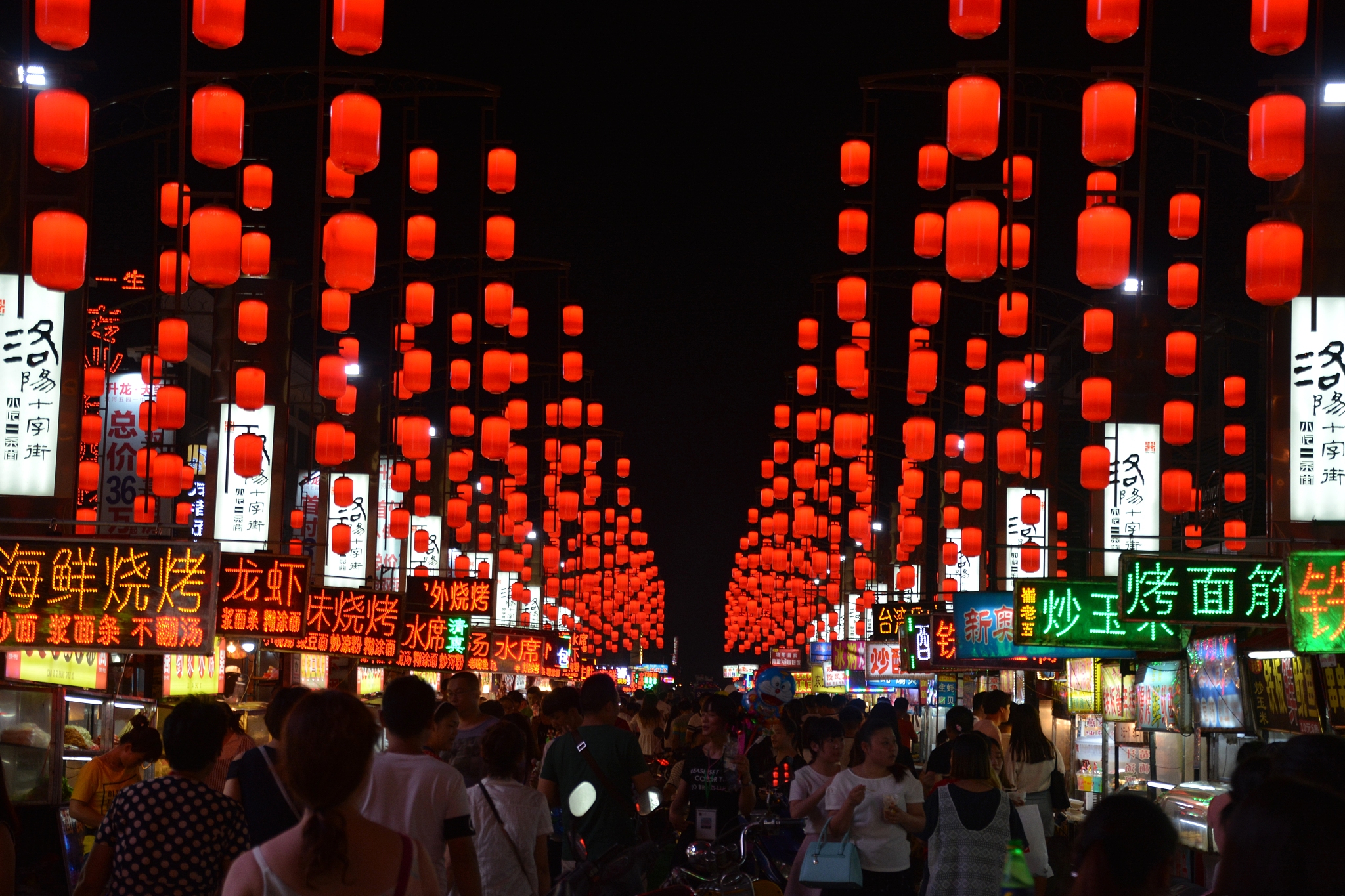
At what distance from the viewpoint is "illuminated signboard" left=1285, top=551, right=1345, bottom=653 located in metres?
13.0

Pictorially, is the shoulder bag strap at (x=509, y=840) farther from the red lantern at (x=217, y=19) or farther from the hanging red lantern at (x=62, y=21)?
the hanging red lantern at (x=62, y=21)

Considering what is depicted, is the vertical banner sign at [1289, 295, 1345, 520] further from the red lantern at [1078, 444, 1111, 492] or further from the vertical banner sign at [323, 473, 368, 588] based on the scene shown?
the vertical banner sign at [323, 473, 368, 588]

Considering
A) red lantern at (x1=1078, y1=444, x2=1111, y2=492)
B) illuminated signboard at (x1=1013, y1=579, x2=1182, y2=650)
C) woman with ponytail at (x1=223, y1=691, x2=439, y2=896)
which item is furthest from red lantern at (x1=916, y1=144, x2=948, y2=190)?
woman with ponytail at (x1=223, y1=691, x2=439, y2=896)

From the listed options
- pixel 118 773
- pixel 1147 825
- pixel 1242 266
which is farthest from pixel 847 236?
pixel 1147 825

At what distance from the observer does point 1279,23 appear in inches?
406

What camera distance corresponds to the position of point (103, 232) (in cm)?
3238

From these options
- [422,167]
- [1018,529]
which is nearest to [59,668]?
[422,167]

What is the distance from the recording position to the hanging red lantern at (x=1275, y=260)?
488 inches

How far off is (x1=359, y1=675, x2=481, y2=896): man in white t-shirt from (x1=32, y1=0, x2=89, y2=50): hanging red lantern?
6144 mm

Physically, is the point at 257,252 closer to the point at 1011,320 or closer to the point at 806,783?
the point at 1011,320

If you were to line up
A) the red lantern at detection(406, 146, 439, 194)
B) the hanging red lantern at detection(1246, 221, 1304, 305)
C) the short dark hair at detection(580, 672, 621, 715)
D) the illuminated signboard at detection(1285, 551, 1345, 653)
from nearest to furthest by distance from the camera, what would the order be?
the short dark hair at detection(580, 672, 621, 715) → the hanging red lantern at detection(1246, 221, 1304, 305) → the illuminated signboard at detection(1285, 551, 1345, 653) → the red lantern at detection(406, 146, 439, 194)

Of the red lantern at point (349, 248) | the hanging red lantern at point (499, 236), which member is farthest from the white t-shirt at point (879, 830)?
the hanging red lantern at point (499, 236)

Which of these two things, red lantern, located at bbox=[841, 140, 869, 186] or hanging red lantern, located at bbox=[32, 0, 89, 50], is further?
red lantern, located at bbox=[841, 140, 869, 186]

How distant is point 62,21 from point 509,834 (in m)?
6.33
